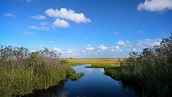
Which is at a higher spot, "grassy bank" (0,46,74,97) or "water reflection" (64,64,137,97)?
"grassy bank" (0,46,74,97)

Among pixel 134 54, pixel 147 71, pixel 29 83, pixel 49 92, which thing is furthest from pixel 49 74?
pixel 134 54

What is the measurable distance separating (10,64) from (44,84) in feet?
13.2

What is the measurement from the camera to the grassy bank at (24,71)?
53.5ft

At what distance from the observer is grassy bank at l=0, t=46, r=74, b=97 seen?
16.3m

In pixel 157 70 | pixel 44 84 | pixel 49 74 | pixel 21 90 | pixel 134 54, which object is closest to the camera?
pixel 157 70

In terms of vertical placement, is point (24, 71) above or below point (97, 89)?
above

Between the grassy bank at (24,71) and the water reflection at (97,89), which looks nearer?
the grassy bank at (24,71)

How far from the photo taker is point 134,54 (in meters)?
33.7

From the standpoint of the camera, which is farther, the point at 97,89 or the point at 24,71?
the point at 97,89

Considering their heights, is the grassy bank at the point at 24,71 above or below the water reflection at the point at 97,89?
above

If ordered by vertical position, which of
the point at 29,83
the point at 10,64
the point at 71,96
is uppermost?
the point at 10,64

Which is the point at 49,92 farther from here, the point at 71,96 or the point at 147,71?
the point at 147,71

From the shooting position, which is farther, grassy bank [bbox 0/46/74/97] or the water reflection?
the water reflection

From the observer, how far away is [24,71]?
62.5 ft
